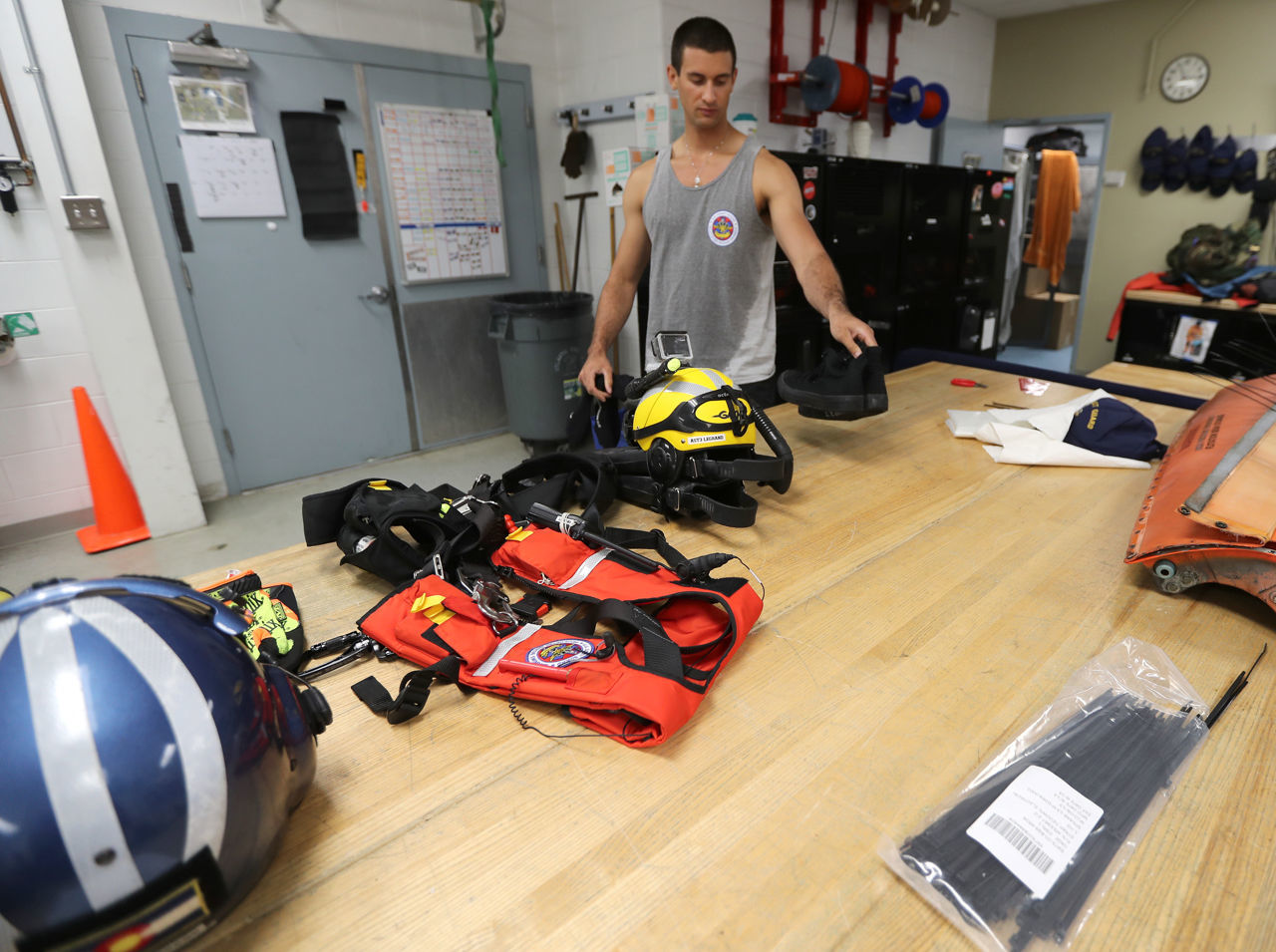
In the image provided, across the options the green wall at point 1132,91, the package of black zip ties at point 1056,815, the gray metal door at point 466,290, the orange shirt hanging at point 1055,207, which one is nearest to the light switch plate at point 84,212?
the gray metal door at point 466,290

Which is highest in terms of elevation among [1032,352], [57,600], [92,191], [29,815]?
[92,191]

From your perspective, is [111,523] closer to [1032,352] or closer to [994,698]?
[994,698]

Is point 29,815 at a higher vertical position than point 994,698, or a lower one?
higher

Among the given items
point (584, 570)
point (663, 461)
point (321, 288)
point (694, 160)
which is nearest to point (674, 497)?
point (663, 461)

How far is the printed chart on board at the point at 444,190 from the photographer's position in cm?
379

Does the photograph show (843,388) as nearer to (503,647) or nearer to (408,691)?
(503,647)

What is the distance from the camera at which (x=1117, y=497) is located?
56.3 inches

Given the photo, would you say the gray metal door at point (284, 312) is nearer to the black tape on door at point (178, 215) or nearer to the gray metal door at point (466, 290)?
the black tape on door at point (178, 215)

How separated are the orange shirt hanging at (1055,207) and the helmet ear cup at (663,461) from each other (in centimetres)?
639

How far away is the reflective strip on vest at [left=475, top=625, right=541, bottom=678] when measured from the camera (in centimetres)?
89

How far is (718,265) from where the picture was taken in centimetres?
206

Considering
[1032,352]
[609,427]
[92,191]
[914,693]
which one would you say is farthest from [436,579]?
[1032,352]

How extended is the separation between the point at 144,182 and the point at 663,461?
3232mm

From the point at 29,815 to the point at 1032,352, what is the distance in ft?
25.8
